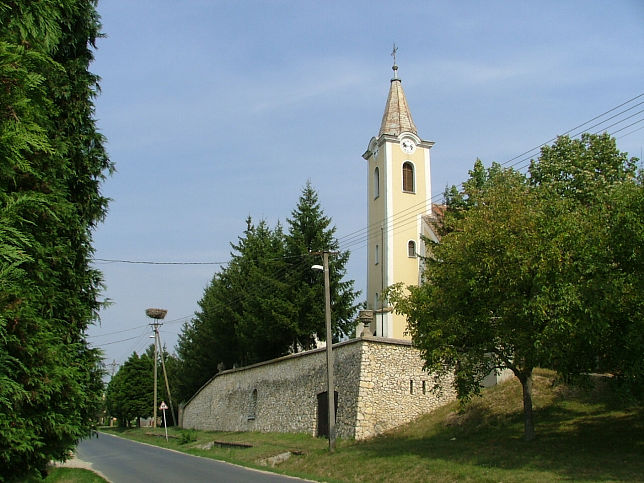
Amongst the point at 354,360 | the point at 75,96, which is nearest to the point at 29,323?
the point at 75,96

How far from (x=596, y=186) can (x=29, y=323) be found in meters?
22.3

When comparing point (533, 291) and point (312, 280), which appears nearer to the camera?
point (533, 291)

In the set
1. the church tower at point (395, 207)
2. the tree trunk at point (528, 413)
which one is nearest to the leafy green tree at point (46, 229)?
the tree trunk at point (528, 413)

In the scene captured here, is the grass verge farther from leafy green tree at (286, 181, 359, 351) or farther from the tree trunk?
leafy green tree at (286, 181, 359, 351)

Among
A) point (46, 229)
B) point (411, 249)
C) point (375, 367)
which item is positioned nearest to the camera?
point (46, 229)

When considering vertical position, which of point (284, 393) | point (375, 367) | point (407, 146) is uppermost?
point (407, 146)

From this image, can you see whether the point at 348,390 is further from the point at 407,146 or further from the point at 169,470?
the point at 407,146

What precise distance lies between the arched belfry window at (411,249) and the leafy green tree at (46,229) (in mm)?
31590

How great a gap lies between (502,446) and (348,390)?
870cm

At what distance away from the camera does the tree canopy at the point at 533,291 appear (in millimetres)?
14680

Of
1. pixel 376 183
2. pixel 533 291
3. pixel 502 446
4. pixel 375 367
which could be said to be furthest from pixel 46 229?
pixel 376 183

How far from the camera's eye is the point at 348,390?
25344 millimetres

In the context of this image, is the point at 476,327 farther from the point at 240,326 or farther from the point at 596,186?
the point at 240,326

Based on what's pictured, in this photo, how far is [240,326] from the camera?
39.1 metres
